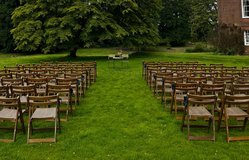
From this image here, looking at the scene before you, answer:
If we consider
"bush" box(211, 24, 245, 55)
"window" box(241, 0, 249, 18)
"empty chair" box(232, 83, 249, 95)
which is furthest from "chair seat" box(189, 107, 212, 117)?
"window" box(241, 0, 249, 18)

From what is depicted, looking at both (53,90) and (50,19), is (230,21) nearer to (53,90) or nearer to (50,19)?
(50,19)

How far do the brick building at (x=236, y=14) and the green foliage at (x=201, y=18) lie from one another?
14424 mm

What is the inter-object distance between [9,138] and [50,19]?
813 inches

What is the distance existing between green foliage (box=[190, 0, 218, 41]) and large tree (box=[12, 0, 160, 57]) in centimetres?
2181

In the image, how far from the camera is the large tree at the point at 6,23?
44406mm

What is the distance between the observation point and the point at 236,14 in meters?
33.3

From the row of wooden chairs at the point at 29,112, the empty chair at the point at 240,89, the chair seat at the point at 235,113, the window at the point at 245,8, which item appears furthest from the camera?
the window at the point at 245,8

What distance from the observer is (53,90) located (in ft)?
30.0

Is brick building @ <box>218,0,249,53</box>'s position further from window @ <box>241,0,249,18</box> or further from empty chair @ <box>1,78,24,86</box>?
empty chair @ <box>1,78,24,86</box>

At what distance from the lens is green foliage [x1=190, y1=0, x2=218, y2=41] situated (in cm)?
4944

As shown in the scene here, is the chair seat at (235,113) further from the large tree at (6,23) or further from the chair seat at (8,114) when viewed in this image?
the large tree at (6,23)

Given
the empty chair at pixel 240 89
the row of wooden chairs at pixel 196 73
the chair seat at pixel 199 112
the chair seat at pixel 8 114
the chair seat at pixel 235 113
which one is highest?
the row of wooden chairs at pixel 196 73

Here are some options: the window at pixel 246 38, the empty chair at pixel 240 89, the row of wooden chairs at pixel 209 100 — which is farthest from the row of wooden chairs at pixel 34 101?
the window at pixel 246 38

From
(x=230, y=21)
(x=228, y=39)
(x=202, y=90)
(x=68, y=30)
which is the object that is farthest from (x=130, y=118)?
(x=230, y=21)
